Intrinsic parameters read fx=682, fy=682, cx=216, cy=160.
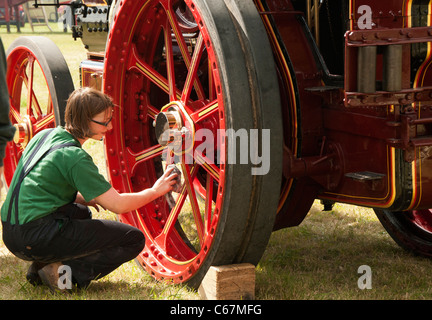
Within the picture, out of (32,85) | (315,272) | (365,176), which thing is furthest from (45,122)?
(365,176)

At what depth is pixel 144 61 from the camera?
3.38 metres

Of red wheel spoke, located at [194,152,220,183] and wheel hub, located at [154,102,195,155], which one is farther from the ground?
wheel hub, located at [154,102,195,155]

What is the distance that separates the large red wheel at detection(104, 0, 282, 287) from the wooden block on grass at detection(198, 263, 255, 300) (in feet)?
0.15

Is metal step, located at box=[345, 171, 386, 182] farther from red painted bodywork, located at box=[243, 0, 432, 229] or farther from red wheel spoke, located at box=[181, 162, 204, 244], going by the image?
red wheel spoke, located at box=[181, 162, 204, 244]

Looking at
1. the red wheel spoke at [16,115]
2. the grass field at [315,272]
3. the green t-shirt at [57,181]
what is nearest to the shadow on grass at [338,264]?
the grass field at [315,272]

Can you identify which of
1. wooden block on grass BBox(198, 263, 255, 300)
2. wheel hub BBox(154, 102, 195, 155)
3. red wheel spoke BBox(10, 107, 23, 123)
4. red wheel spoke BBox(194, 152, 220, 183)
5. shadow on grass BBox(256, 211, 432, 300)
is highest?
wheel hub BBox(154, 102, 195, 155)

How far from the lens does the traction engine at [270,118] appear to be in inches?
93.2

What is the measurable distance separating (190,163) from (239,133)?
1.80 feet

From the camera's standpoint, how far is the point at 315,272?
330 cm

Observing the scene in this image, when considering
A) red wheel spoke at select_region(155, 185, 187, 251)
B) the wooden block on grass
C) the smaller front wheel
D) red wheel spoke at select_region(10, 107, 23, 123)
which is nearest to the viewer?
the wooden block on grass

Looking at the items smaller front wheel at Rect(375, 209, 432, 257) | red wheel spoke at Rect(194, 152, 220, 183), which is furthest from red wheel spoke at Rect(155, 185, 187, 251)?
smaller front wheel at Rect(375, 209, 432, 257)

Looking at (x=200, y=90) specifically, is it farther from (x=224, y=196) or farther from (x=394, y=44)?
(x=394, y=44)

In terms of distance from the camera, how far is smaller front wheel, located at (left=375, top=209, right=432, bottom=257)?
351cm

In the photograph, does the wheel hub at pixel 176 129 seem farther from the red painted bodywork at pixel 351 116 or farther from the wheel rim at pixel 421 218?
the wheel rim at pixel 421 218
